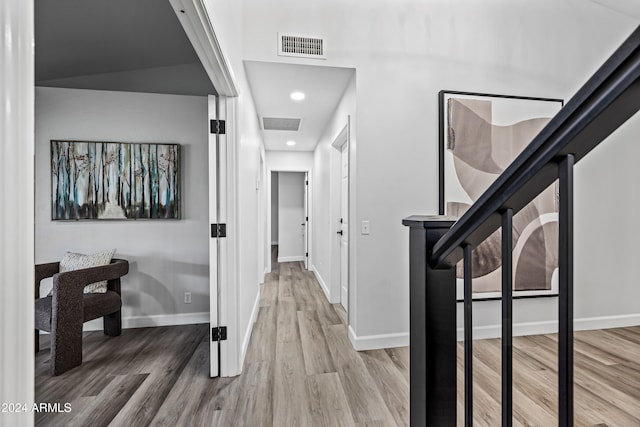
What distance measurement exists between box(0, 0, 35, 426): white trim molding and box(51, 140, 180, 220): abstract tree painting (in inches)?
111

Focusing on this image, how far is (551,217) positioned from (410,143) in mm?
1505

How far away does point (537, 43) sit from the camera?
2898 mm

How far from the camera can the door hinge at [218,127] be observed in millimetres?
2125

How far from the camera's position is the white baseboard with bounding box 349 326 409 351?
2.58m

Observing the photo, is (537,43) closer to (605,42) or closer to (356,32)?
(605,42)

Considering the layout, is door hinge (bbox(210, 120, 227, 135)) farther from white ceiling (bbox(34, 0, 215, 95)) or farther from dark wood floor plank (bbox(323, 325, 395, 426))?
dark wood floor plank (bbox(323, 325, 395, 426))

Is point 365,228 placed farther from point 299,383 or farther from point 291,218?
point 291,218

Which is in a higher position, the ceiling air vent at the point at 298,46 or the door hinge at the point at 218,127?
the ceiling air vent at the point at 298,46

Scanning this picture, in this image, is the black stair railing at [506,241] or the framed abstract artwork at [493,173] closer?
the black stair railing at [506,241]

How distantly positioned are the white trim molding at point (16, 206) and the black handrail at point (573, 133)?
81cm

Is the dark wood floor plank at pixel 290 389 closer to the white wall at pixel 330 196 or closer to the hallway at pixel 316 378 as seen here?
the hallway at pixel 316 378

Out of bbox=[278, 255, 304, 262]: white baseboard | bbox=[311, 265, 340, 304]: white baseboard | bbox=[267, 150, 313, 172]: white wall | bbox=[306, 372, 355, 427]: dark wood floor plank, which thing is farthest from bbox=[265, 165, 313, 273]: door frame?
bbox=[306, 372, 355, 427]: dark wood floor plank

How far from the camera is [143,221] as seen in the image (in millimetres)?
3070

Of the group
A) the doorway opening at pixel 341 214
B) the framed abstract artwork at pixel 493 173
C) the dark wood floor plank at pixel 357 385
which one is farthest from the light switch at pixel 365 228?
the dark wood floor plank at pixel 357 385
